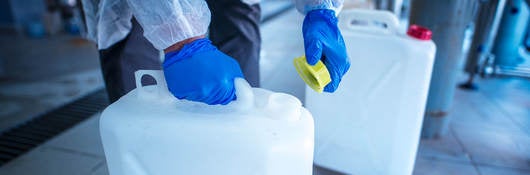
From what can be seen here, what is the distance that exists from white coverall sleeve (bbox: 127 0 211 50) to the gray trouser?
0.84 ft

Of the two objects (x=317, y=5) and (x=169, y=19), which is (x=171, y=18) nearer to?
(x=169, y=19)

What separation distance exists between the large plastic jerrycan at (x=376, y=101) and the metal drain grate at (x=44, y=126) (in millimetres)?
899

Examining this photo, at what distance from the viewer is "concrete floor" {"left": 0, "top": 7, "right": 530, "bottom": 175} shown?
93cm

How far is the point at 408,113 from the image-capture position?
75cm

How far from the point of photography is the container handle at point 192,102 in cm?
46

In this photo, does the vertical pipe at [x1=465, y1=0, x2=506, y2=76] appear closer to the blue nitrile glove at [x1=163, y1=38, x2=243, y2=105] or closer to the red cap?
the red cap

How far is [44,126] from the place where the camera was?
1.21 meters

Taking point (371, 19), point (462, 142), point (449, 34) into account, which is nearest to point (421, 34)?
point (371, 19)

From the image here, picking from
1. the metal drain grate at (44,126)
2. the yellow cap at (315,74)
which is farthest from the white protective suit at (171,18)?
the metal drain grate at (44,126)

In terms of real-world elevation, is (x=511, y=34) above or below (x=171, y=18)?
below

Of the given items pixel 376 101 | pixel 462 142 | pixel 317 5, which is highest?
pixel 317 5

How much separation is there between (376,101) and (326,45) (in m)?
0.32

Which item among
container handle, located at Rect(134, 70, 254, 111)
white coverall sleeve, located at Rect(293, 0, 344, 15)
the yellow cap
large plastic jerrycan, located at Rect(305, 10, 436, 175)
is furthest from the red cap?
container handle, located at Rect(134, 70, 254, 111)

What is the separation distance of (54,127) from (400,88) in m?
1.16
